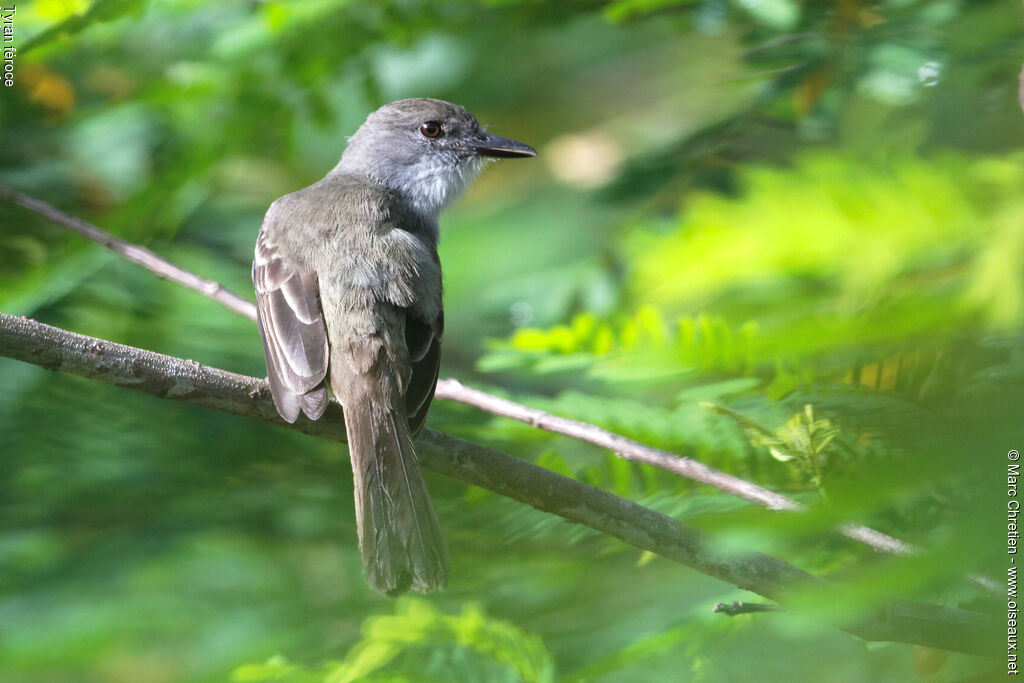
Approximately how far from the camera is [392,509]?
7.85ft

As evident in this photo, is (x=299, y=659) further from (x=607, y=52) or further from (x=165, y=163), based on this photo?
(x=607, y=52)

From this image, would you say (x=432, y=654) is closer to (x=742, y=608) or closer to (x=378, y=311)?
(x=742, y=608)

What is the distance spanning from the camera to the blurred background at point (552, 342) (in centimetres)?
121

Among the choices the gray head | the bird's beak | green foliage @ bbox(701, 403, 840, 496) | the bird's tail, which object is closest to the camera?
green foliage @ bbox(701, 403, 840, 496)

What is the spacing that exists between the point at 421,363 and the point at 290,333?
0.44 meters

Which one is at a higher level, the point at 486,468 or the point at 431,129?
the point at 431,129

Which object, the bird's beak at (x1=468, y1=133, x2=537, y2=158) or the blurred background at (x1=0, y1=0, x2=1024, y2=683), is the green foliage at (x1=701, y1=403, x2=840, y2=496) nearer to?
the blurred background at (x1=0, y1=0, x2=1024, y2=683)

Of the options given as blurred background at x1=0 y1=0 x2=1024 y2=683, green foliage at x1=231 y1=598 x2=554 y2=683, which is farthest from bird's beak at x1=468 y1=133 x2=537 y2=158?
green foliage at x1=231 y1=598 x2=554 y2=683

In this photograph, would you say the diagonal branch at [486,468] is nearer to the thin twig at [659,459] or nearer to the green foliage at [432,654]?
the thin twig at [659,459]

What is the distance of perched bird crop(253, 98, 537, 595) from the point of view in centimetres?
240

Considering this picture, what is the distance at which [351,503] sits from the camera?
2902 millimetres

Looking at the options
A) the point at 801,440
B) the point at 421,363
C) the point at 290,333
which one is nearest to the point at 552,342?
the point at 801,440

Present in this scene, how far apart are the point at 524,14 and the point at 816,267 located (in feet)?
7.48

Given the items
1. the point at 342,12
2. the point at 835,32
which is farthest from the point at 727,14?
the point at 342,12
